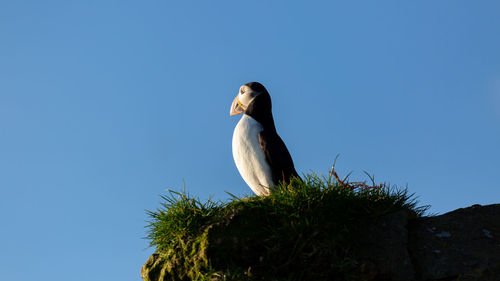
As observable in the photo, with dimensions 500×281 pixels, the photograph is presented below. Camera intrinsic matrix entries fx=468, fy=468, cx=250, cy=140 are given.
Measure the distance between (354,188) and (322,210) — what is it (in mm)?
599

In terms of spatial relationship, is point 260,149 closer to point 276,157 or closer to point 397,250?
point 276,157

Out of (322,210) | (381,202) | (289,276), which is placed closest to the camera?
(289,276)

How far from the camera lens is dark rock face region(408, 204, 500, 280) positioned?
14.8ft

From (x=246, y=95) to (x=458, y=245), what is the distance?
3.11 meters

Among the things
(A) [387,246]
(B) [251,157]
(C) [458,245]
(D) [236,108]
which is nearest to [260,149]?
(B) [251,157]

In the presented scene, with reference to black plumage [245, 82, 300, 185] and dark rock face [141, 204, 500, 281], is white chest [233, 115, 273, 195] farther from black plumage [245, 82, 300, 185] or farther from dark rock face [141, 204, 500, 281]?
dark rock face [141, 204, 500, 281]

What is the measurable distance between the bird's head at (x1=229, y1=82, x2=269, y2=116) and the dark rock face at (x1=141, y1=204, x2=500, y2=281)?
1.91m

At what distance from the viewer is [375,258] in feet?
15.0

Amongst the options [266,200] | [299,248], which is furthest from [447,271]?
[266,200]

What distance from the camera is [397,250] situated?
4613 millimetres

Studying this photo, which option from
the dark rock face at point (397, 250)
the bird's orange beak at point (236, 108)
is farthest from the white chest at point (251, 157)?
the dark rock face at point (397, 250)

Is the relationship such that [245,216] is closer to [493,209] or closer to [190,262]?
[190,262]

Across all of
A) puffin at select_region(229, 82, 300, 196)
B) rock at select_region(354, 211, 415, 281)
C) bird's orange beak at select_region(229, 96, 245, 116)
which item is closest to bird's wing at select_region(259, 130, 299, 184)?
puffin at select_region(229, 82, 300, 196)

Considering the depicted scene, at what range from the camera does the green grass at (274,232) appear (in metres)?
4.49
